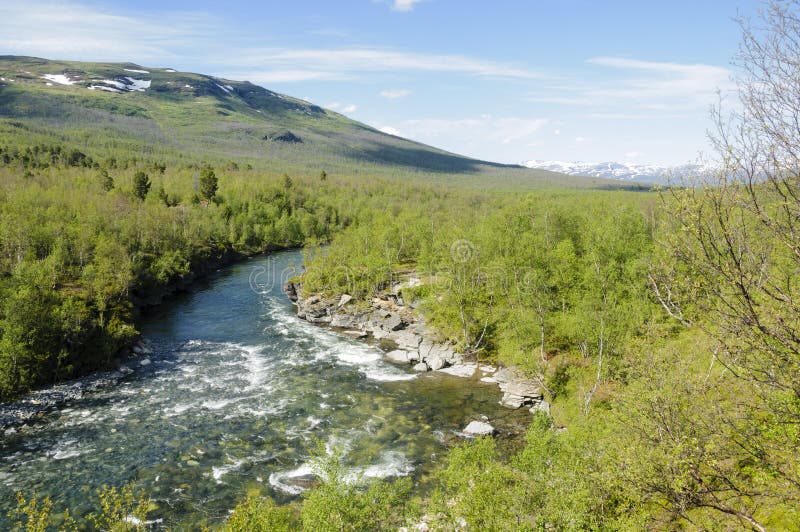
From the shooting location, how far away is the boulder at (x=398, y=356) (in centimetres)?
5853

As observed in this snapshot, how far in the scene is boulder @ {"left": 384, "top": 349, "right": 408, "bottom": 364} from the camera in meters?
58.5

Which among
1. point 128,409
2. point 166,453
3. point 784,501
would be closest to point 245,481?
point 166,453

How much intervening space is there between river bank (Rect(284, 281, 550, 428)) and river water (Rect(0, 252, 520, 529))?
215 cm

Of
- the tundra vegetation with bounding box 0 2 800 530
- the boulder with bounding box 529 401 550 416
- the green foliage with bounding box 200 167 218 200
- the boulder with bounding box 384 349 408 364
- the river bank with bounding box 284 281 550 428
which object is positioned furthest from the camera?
the green foliage with bounding box 200 167 218 200

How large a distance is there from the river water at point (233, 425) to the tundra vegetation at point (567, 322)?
9.62 feet

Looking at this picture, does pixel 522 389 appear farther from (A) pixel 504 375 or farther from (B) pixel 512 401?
(A) pixel 504 375

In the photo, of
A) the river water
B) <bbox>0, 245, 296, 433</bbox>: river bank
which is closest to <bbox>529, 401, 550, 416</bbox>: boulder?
the river water

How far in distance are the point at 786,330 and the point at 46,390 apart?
2293 inches

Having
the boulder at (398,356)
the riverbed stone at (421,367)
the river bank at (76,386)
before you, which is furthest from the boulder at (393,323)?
the river bank at (76,386)

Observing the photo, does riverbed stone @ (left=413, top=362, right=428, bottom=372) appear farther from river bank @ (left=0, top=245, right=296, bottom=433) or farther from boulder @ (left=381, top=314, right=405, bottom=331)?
river bank @ (left=0, top=245, right=296, bottom=433)

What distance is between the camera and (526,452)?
24875mm

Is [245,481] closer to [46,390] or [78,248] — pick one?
[46,390]

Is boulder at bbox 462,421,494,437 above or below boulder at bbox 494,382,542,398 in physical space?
below

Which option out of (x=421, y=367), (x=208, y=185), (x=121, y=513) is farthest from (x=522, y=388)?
(x=208, y=185)
